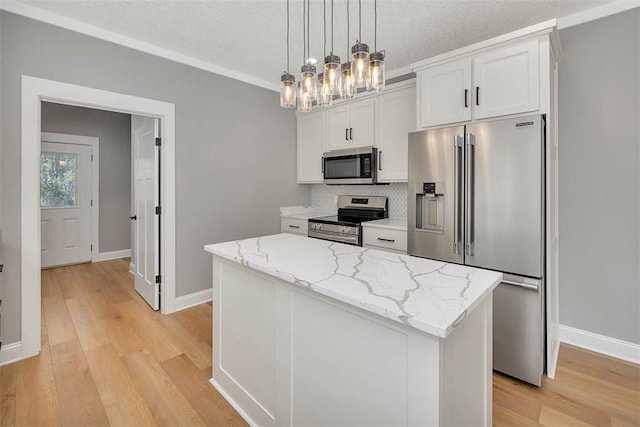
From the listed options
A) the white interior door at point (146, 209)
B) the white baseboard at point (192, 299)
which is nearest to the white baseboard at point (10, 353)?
the white interior door at point (146, 209)

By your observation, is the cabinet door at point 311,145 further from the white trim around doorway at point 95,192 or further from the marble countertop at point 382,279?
the white trim around doorway at point 95,192

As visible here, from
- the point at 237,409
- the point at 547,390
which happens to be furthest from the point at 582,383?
the point at 237,409

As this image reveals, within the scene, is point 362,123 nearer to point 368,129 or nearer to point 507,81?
point 368,129

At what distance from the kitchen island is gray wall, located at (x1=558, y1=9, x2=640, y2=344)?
169cm

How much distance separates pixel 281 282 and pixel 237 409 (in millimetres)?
924

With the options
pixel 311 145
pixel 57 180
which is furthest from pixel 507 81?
pixel 57 180

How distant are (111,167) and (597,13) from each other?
6.62 metres

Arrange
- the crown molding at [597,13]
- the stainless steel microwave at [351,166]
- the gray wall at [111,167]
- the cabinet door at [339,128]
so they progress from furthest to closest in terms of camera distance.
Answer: the gray wall at [111,167], the cabinet door at [339,128], the stainless steel microwave at [351,166], the crown molding at [597,13]

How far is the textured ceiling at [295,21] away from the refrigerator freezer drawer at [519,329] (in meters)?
2.01

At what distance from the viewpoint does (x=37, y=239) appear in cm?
231

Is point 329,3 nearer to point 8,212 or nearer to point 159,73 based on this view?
point 159,73

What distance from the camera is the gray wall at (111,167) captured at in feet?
16.6

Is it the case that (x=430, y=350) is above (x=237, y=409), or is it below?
above

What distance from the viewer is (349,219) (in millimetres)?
3604
